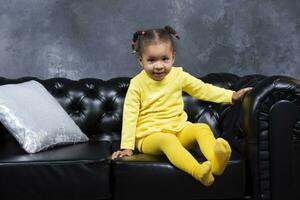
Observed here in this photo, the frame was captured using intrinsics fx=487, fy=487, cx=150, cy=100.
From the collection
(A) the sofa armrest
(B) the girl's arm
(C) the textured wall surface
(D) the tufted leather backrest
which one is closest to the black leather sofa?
(A) the sofa armrest

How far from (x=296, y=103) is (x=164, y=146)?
653 mm

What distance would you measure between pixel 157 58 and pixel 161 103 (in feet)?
0.89

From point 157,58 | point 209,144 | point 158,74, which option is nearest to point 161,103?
A: point 158,74

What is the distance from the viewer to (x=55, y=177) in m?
2.25

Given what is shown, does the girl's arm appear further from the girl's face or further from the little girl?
the girl's face

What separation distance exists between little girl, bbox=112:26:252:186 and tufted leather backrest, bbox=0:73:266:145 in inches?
11.6

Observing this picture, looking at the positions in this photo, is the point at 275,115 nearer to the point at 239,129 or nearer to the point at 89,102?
the point at 239,129

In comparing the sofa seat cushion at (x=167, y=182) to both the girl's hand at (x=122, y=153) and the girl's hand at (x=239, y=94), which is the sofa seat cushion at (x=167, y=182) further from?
the girl's hand at (x=239, y=94)

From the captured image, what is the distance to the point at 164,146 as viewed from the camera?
2.30 meters

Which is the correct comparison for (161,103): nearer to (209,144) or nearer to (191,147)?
(191,147)

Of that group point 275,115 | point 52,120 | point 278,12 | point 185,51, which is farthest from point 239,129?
point 278,12

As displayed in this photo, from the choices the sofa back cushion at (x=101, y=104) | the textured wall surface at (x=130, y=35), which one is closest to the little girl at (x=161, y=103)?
the sofa back cushion at (x=101, y=104)

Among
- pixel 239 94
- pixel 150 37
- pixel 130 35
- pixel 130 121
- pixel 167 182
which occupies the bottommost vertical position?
pixel 167 182

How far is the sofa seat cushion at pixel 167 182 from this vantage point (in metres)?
2.24
